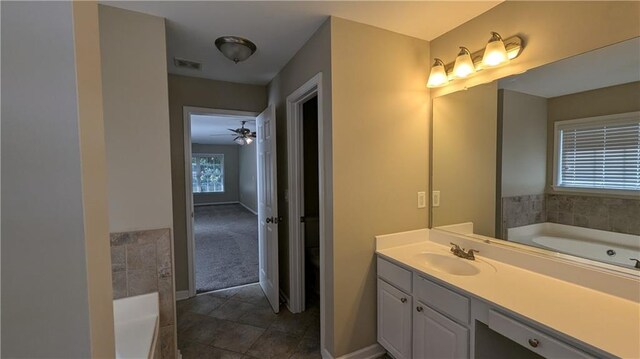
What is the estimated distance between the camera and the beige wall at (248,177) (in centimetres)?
835

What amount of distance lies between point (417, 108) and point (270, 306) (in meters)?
2.39

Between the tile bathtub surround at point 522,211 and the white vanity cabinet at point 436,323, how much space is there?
2.25ft

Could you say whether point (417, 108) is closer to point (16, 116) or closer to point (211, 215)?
point (16, 116)

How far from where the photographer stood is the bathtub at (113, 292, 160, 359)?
145 cm

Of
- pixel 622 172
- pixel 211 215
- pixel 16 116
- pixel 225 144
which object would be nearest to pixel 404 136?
pixel 622 172

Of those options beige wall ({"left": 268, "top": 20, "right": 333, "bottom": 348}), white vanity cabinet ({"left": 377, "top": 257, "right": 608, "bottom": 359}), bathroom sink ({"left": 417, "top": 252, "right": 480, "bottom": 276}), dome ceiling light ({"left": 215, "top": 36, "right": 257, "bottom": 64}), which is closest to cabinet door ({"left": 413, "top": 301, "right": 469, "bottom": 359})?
white vanity cabinet ({"left": 377, "top": 257, "right": 608, "bottom": 359})

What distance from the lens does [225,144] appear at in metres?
10.3

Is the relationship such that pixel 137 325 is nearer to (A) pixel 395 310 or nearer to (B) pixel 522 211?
(A) pixel 395 310

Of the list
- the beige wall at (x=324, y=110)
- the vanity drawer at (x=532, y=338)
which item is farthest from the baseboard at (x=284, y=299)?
the vanity drawer at (x=532, y=338)

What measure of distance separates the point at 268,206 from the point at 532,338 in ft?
7.44

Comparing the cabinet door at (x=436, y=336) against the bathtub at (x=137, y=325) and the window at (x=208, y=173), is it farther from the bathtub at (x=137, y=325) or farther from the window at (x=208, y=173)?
the window at (x=208, y=173)

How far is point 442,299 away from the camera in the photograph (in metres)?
1.50

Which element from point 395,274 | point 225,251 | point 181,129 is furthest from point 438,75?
point 225,251

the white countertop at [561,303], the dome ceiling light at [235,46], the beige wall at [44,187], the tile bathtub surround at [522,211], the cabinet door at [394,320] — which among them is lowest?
the cabinet door at [394,320]
